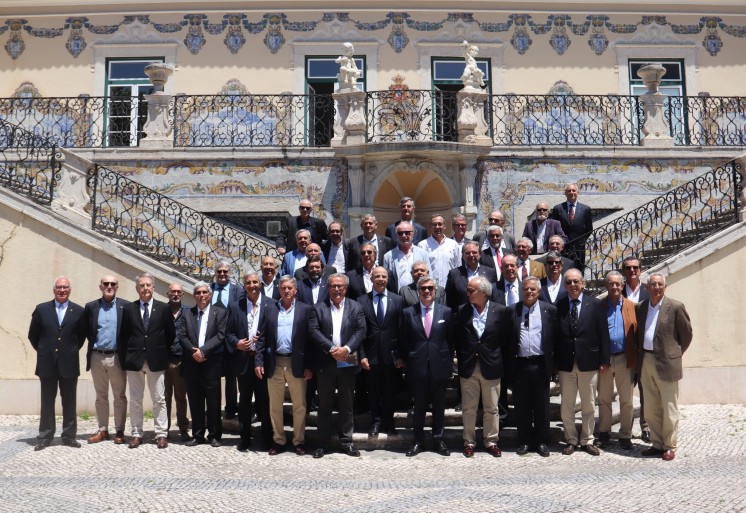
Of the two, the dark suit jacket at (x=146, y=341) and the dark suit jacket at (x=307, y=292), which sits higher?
the dark suit jacket at (x=307, y=292)

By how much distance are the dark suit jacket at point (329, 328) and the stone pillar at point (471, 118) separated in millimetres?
6064

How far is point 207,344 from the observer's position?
8.46m

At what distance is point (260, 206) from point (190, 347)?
18.2ft

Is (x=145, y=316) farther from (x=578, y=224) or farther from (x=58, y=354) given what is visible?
(x=578, y=224)

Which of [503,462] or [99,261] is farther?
[99,261]

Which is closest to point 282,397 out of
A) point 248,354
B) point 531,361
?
point 248,354

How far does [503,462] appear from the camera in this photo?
7781 mm

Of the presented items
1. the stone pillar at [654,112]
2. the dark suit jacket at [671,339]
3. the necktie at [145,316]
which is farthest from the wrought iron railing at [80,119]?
the dark suit jacket at [671,339]

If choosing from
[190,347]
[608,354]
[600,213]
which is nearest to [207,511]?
[190,347]

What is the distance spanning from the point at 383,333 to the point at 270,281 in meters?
1.37

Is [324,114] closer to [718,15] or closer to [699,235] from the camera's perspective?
[699,235]

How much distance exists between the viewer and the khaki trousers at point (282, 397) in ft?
26.8

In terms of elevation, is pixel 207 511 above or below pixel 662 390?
below

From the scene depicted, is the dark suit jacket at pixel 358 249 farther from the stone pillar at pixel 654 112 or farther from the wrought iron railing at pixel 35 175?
the stone pillar at pixel 654 112
